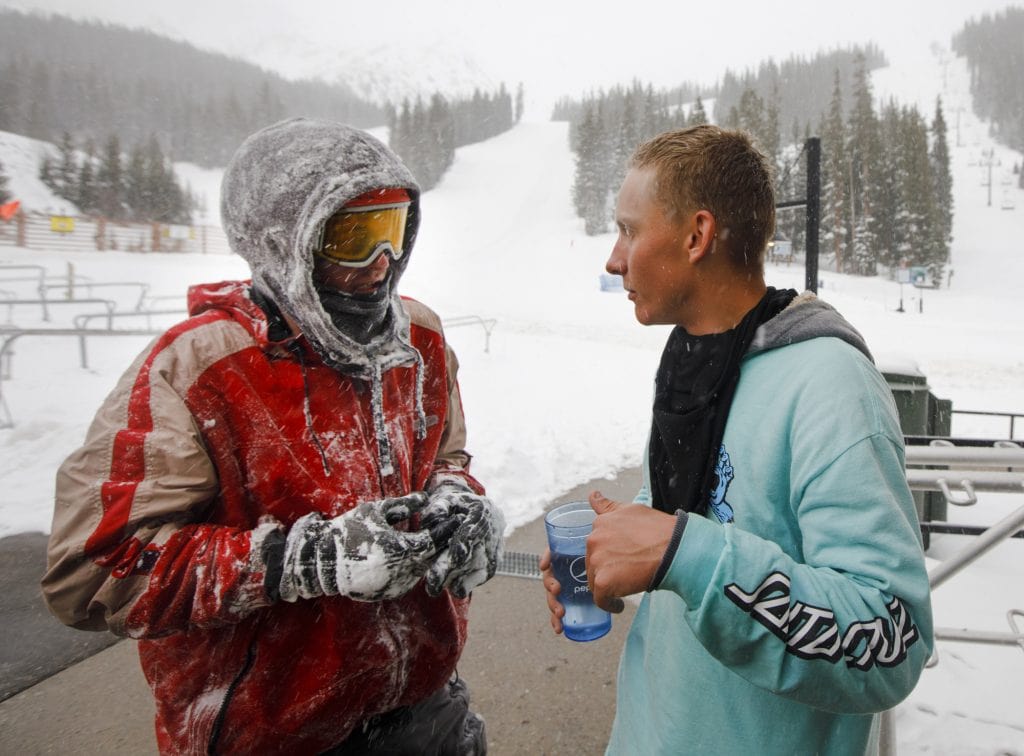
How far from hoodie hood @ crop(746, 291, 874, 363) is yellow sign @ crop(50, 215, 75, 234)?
10.5m

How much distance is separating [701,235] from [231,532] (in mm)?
1174

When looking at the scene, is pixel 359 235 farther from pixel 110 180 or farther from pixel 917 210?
pixel 917 210

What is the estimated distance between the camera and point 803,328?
1047 mm

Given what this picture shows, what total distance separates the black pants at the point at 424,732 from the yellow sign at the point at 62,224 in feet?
32.6

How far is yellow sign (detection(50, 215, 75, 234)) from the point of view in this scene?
8.55 metres

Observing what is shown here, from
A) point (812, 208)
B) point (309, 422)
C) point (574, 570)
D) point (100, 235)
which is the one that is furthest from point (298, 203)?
point (100, 235)

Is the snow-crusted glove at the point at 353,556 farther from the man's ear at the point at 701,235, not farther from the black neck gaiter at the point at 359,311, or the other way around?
the man's ear at the point at 701,235

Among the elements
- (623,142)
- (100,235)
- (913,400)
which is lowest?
(913,400)

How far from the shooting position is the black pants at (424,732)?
145cm

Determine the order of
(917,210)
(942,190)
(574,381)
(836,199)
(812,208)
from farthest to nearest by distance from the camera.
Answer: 1. (942,190)
2. (836,199)
3. (917,210)
4. (574,381)
5. (812,208)

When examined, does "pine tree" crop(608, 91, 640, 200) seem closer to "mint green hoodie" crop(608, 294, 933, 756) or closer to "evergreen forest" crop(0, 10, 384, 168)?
"evergreen forest" crop(0, 10, 384, 168)

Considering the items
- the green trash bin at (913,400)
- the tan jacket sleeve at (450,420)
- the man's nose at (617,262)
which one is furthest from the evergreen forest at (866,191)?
the man's nose at (617,262)

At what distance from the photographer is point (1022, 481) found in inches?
73.6

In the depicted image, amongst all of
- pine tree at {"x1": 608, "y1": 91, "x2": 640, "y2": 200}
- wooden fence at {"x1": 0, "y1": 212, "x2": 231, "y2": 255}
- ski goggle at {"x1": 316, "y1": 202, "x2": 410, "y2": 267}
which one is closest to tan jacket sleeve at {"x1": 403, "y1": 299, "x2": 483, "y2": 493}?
ski goggle at {"x1": 316, "y1": 202, "x2": 410, "y2": 267}
